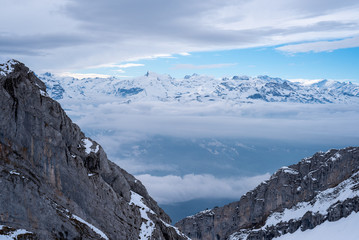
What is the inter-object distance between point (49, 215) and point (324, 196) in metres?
125

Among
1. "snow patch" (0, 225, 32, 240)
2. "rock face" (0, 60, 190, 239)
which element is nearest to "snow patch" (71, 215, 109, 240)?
"rock face" (0, 60, 190, 239)

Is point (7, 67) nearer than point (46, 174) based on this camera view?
No

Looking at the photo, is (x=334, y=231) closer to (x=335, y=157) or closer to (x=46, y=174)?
(x=335, y=157)

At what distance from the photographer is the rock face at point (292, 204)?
470ft

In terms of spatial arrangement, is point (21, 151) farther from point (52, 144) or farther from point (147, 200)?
point (147, 200)

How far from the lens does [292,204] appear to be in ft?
542

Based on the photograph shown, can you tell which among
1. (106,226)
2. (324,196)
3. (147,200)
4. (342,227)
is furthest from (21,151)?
(324,196)

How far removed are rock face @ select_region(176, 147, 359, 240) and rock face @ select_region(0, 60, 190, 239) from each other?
86036mm

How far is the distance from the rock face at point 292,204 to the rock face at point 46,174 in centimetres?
8604

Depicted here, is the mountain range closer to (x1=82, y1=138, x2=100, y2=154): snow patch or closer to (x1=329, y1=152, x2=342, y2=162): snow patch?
(x1=82, y1=138, x2=100, y2=154): snow patch

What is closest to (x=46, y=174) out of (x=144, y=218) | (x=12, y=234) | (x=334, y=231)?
(x=12, y=234)

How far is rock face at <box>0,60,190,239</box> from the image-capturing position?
203ft

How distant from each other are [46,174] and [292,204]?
424 feet

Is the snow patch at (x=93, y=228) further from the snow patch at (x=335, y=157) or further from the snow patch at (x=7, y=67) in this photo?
the snow patch at (x=335, y=157)
